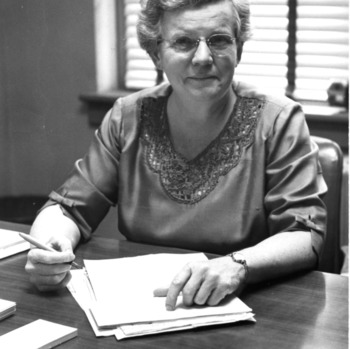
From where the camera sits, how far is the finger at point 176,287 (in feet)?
4.47

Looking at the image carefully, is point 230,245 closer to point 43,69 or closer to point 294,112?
point 294,112

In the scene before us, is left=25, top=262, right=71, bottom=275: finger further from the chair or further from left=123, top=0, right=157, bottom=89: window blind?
left=123, top=0, right=157, bottom=89: window blind

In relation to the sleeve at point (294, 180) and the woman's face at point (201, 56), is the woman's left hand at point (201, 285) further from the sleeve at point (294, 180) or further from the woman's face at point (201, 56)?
the woman's face at point (201, 56)

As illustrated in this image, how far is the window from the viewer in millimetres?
3393

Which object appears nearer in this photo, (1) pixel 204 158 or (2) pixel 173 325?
(2) pixel 173 325

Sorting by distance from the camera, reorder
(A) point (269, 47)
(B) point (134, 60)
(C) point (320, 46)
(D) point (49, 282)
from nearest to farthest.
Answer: (D) point (49, 282), (C) point (320, 46), (A) point (269, 47), (B) point (134, 60)

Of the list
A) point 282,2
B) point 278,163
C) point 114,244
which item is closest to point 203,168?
point 278,163

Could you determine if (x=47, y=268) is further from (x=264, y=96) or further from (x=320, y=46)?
(x=320, y=46)

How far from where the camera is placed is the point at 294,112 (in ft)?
6.56

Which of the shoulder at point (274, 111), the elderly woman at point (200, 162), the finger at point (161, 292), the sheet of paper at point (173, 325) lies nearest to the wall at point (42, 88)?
the elderly woman at point (200, 162)

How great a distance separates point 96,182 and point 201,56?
1.66ft

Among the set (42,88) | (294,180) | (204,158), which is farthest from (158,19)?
(42,88)

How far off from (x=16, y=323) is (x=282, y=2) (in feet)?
8.27

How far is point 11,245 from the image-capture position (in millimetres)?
1831
